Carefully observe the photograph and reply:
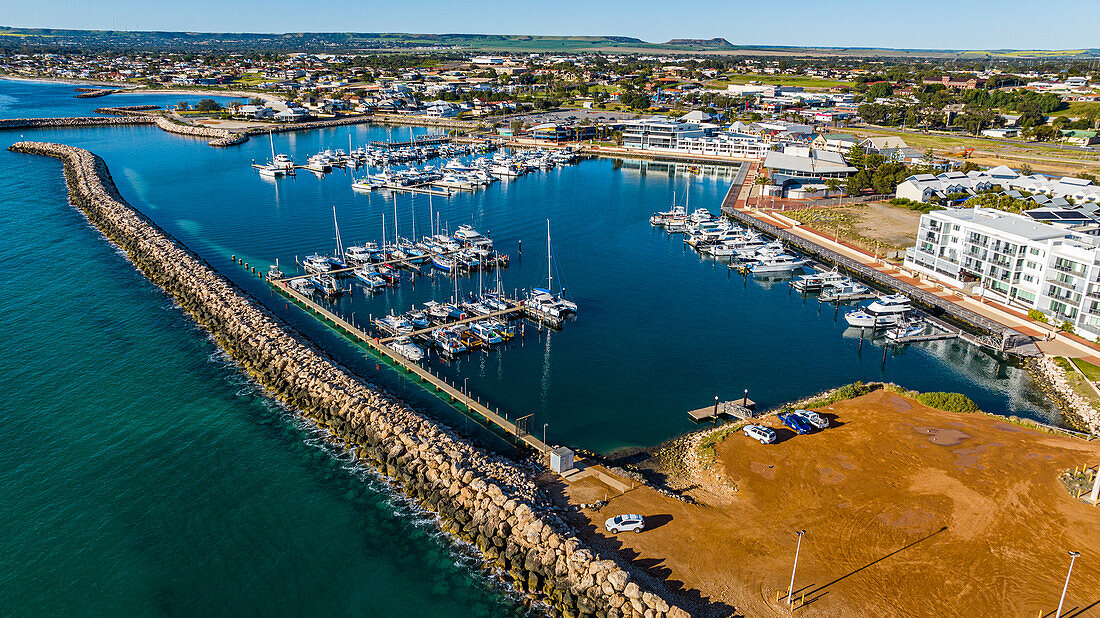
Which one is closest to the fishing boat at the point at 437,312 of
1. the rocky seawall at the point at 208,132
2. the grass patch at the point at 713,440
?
the grass patch at the point at 713,440

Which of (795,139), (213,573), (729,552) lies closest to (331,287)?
(213,573)

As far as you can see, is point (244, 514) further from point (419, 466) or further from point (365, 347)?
point (365, 347)

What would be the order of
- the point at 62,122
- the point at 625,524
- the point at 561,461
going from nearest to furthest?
1. the point at 625,524
2. the point at 561,461
3. the point at 62,122

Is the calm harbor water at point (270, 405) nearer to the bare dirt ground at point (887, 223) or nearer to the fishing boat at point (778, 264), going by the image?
the fishing boat at point (778, 264)

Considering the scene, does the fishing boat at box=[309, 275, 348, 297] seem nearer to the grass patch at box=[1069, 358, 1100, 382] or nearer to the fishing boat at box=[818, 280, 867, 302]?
the fishing boat at box=[818, 280, 867, 302]

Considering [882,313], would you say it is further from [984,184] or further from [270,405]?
[984,184]

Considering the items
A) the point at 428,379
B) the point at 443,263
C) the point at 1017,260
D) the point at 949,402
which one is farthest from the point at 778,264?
the point at 428,379

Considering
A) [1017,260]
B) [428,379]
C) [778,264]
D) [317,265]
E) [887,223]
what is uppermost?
[1017,260]
